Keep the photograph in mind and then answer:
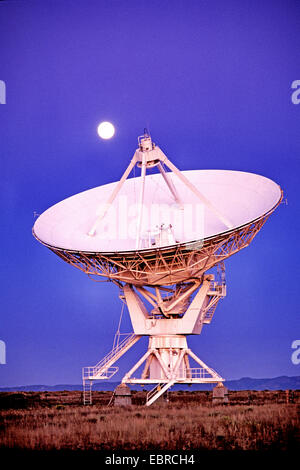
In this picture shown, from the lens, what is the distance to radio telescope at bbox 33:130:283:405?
1037 inches

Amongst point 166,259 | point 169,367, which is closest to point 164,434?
point 166,259

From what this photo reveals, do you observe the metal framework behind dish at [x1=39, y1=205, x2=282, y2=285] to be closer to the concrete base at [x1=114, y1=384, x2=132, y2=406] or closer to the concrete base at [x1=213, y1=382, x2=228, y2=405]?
the concrete base at [x1=114, y1=384, x2=132, y2=406]

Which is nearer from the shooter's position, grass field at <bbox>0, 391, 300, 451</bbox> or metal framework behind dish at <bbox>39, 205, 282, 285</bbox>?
grass field at <bbox>0, 391, 300, 451</bbox>

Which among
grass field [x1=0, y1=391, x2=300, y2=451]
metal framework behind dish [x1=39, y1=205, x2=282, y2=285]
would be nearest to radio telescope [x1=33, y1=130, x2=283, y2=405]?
metal framework behind dish [x1=39, y1=205, x2=282, y2=285]

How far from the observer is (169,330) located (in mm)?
29156

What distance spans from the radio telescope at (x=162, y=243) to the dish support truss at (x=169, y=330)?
0.17 ft

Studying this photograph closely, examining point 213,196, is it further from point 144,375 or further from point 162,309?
point 144,375

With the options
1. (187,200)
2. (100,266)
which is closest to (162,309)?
(100,266)

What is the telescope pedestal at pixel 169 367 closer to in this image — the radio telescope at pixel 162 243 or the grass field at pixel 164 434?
the radio telescope at pixel 162 243

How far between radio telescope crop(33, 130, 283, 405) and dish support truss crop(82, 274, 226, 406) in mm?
52

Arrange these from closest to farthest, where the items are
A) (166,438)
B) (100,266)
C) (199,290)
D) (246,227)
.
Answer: (166,438), (246,227), (100,266), (199,290)

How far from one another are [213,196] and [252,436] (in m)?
17.6

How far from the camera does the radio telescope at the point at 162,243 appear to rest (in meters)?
26.3

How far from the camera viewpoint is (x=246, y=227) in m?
24.8
